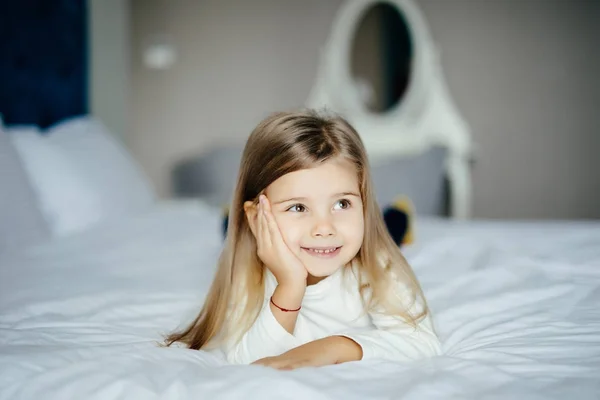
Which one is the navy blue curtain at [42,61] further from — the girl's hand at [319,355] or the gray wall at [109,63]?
the girl's hand at [319,355]

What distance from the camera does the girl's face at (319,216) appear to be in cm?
95

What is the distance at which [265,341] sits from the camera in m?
0.92

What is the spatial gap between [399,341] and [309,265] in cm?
19

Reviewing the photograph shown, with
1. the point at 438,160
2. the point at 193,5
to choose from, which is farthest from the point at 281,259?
the point at 193,5

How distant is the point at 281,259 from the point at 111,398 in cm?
34

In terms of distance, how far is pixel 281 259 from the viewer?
3.10ft

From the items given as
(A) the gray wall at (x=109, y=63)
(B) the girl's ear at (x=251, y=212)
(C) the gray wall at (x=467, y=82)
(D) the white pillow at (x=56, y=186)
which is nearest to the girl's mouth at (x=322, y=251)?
(B) the girl's ear at (x=251, y=212)

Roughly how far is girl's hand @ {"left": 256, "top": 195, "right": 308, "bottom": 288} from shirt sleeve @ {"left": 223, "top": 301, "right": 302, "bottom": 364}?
6cm

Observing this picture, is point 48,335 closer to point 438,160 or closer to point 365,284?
point 365,284

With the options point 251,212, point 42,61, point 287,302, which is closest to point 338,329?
point 287,302

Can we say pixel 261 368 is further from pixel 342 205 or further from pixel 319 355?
pixel 342 205

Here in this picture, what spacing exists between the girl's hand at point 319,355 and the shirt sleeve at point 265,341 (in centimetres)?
6

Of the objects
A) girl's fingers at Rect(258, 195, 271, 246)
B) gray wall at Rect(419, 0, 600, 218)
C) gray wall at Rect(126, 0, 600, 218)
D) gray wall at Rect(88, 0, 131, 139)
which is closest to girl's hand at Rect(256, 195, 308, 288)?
girl's fingers at Rect(258, 195, 271, 246)

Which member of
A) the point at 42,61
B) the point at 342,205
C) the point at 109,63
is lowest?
the point at 342,205
